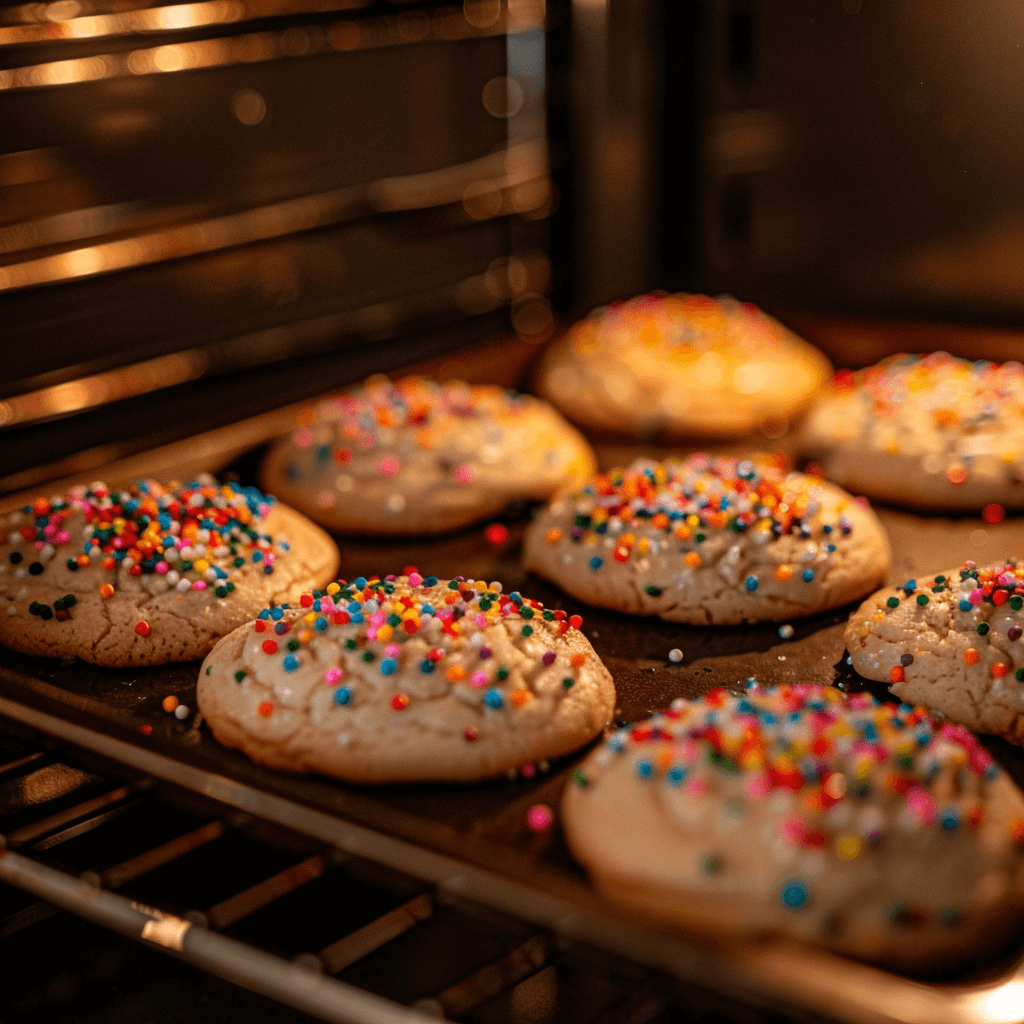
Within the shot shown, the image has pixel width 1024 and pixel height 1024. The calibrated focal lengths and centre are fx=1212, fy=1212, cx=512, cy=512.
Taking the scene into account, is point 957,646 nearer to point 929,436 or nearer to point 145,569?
point 929,436

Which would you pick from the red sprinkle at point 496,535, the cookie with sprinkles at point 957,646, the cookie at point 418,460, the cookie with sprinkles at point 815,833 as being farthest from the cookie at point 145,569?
A: the cookie with sprinkles at point 957,646

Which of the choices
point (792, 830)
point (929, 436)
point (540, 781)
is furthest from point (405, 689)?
point (929, 436)

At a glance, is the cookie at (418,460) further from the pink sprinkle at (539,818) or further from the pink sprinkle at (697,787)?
the pink sprinkle at (697,787)

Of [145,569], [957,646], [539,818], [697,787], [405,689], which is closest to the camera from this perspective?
[697,787]

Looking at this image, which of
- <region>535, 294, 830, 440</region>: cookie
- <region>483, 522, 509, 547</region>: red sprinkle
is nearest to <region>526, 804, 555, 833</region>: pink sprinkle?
<region>483, 522, 509, 547</region>: red sprinkle

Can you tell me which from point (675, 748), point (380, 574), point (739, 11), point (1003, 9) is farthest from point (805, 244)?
point (675, 748)

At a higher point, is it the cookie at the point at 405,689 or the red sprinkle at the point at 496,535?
the cookie at the point at 405,689

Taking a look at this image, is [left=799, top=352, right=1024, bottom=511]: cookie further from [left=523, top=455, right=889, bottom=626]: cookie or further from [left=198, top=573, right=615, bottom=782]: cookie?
[left=198, top=573, right=615, bottom=782]: cookie
